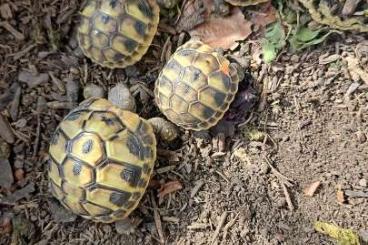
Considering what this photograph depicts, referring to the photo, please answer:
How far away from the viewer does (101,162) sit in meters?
2.53

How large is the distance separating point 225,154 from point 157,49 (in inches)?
28.0

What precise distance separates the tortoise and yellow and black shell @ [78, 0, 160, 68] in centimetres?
32

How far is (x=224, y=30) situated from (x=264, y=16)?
23 cm

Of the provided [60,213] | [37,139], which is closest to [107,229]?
[60,213]

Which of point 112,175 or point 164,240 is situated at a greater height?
point 112,175

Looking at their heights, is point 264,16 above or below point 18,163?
above

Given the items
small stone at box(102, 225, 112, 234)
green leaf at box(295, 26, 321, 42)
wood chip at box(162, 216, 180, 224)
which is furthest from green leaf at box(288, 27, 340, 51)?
small stone at box(102, 225, 112, 234)

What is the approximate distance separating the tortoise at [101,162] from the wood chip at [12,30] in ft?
1.94

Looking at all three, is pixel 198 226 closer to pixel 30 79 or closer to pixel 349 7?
pixel 30 79

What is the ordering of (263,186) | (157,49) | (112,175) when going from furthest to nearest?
(157,49)
(263,186)
(112,175)

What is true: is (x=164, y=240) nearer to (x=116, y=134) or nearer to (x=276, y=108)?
(x=116, y=134)

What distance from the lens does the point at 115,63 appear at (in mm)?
2842

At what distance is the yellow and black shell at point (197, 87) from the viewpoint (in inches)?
104

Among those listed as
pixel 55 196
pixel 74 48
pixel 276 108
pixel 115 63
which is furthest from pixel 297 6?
pixel 55 196
